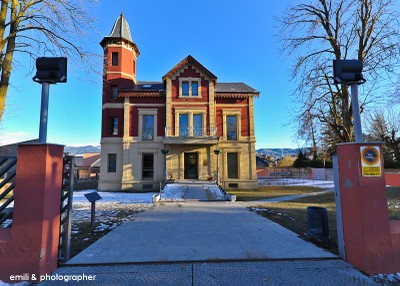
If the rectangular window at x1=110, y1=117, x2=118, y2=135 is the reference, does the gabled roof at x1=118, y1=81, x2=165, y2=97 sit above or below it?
above

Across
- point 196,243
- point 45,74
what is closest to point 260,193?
point 196,243

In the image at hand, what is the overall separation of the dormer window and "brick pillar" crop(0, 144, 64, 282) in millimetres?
19626

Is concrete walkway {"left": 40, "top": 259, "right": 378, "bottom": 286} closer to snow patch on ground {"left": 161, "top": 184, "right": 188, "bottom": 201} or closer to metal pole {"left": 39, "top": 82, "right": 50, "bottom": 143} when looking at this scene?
metal pole {"left": 39, "top": 82, "right": 50, "bottom": 143}

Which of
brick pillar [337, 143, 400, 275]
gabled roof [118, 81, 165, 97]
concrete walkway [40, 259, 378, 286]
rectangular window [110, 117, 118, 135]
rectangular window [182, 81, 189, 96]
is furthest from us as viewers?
rectangular window [110, 117, 118, 135]

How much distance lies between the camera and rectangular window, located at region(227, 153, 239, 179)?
76.4ft

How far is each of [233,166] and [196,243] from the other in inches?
709

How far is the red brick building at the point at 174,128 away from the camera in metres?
22.4

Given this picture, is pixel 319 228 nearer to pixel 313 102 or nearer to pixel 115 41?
pixel 313 102

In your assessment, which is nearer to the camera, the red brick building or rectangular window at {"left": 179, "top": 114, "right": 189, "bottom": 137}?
the red brick building

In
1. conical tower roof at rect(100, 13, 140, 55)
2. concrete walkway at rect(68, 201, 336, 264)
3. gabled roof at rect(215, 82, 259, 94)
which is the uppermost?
conical tower roof at rect(100, 13, 140, 55)

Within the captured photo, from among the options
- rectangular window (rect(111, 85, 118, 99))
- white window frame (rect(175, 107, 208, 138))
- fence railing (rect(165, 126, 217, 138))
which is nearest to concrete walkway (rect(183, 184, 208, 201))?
fence railing (rect(165, 126, 217, 138))

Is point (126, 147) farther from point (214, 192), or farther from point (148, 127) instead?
point (214, 192)

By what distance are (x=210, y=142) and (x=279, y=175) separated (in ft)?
93.4

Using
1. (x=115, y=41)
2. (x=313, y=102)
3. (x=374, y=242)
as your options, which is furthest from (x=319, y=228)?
(x=115, y=41)
